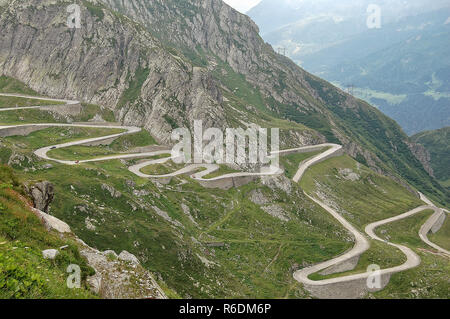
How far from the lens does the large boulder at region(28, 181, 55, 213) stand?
34.6 meters

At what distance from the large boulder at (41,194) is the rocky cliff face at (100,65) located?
103589 mm

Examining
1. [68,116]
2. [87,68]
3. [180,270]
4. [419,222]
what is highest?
Answer: [87,68]

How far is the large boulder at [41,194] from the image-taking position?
34.6 metres

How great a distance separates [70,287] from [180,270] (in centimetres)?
4228

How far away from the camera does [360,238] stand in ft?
350

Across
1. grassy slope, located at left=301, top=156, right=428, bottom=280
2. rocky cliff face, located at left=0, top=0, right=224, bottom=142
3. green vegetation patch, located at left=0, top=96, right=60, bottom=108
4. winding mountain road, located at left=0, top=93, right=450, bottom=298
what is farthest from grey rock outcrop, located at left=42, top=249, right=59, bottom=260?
green vegetation patch, located at left=0, top=96, right=60, bottom=108

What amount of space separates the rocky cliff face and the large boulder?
340 feet

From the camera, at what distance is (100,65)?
15412cm

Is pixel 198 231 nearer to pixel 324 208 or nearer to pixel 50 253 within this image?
pixel 50 253

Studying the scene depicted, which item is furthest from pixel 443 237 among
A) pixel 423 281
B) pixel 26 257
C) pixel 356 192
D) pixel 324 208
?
pixel 26 257

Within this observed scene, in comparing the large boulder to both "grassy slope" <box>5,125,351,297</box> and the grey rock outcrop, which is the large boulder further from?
"grassy slope" <box>5,125,351,297</box>

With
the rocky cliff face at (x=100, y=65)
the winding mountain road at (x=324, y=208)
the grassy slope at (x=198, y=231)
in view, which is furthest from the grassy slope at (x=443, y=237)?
the rocky cliff face at (x=100, y=65)
